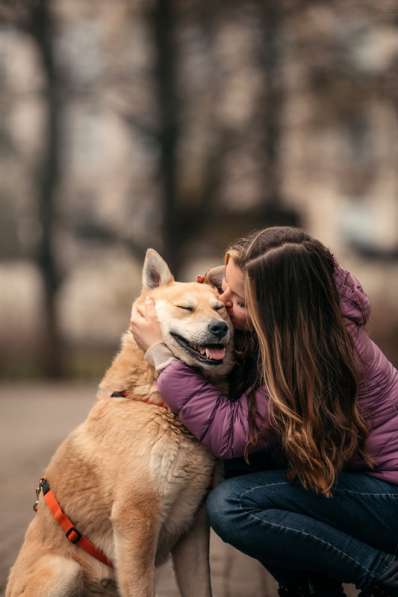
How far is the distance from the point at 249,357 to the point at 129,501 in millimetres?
771

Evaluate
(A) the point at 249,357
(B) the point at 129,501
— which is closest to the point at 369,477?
(A) the point at 249,357

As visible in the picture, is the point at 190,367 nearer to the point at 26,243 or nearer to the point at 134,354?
the point at 134,354

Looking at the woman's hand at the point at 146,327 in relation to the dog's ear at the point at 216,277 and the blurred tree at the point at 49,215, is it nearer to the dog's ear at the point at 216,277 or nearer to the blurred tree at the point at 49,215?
the dog's ear at the point at 216,277

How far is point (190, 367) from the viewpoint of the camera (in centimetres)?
331

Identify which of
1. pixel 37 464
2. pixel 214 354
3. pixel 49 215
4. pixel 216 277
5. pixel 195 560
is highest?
pixel 216 277

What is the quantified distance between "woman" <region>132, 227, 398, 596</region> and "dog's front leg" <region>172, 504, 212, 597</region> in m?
0.17

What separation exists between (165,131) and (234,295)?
1243 cm

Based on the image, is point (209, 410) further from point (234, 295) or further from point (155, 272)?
point (155, 272)

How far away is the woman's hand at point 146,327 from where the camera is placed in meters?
3.34

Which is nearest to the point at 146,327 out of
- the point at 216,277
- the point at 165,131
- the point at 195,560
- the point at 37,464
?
the point at 216,277

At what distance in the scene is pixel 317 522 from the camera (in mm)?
3203

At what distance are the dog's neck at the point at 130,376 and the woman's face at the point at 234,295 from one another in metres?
0.40

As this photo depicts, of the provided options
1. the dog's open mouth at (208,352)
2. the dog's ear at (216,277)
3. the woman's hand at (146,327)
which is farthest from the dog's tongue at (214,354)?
the dog's ear at (216,277)

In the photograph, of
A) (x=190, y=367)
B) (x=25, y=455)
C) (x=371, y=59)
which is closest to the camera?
(x=190, y=367)
